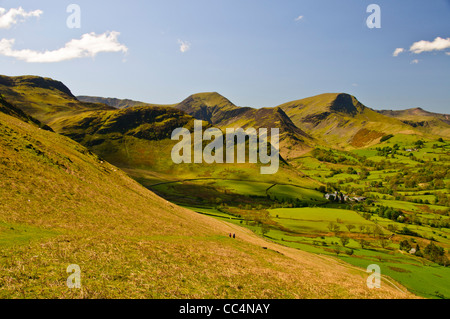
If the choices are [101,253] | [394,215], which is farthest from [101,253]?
[394,215]

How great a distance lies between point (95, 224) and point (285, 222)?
13153 cm

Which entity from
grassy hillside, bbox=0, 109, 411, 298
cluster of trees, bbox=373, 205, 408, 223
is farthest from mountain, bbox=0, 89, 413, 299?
cluster of trees, bbox=373, 205, 408, 223

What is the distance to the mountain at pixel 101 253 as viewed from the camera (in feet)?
72.8

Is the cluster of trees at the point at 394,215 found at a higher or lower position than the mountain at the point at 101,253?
lower

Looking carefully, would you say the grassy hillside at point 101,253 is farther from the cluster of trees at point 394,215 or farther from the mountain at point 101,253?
the cluster of trees at point 394,215

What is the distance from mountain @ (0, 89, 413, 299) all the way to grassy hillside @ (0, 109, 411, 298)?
3.2 inches

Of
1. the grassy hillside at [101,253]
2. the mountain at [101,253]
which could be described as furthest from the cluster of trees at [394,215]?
the mountain at [101,253]

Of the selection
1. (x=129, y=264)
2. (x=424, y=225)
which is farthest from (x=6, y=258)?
(x=424, y=225)

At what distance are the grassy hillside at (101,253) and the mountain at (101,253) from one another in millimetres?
81

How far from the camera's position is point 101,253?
29.4 meters

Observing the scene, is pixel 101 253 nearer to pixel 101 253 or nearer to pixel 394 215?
pixel 101 253

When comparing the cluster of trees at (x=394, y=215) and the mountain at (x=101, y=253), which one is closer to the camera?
the mountain at (x=101, y=253)

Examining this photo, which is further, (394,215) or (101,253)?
(394,215)

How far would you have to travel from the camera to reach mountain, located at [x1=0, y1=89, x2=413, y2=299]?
22.2m
